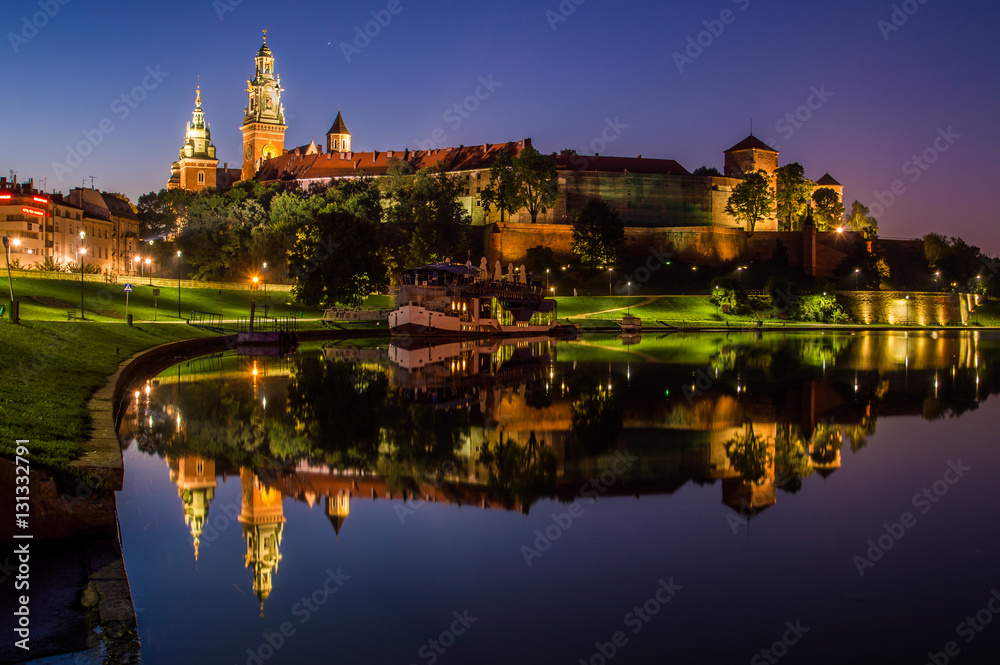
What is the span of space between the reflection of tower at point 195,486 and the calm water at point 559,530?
47mm

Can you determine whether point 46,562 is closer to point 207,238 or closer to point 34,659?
point 34,659

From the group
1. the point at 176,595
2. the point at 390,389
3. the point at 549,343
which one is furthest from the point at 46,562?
the point at 549,343

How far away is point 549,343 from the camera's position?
4431cm

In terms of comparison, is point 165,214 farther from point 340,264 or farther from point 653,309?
point 653,309

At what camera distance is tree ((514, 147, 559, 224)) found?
278 ft

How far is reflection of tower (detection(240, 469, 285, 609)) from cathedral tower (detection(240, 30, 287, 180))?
413 ft

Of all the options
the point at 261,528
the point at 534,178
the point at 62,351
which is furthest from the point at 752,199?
the point at 261,528

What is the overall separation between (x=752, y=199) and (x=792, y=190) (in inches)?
195

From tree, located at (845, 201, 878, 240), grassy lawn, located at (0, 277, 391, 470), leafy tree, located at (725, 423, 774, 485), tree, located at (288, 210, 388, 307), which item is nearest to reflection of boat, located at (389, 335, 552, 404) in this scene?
leafy tree, located at (725, 423, 774, 485)

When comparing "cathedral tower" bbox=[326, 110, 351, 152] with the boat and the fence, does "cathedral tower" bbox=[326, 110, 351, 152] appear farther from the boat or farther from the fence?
the boat

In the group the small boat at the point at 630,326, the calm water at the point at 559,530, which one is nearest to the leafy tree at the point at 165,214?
the small boat at the point at 630,326

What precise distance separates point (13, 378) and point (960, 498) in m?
14.1

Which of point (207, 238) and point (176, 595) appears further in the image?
point (207, 238)

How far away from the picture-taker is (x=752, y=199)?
3533 inches
